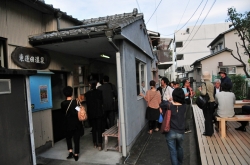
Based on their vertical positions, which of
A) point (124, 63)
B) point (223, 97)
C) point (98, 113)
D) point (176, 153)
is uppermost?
point (124, 63)

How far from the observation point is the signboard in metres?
4.48

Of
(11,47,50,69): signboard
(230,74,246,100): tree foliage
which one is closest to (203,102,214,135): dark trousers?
(11,47,50,69): signboard

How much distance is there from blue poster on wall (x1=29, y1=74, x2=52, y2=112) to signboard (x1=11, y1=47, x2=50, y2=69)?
1.00 feet

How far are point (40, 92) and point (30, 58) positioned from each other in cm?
98

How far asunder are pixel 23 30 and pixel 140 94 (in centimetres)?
448

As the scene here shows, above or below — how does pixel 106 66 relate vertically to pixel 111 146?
above

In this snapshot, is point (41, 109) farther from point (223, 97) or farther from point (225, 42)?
point (225, 42)

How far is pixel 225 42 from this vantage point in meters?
21.2

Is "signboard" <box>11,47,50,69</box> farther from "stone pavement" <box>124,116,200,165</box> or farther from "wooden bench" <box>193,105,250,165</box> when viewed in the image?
"wooden bench" <box>193,105,250,165</box>

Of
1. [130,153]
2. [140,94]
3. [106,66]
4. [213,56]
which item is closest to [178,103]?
[130,153]

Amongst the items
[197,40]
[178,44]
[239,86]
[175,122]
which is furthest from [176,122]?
[197,40]

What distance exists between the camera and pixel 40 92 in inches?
204

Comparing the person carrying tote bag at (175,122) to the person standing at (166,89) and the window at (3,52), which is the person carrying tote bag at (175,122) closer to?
the person standing at (166,89)

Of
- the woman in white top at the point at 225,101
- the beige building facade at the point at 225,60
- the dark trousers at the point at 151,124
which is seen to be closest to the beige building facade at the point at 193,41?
the beige building facade at the point at 225,60
